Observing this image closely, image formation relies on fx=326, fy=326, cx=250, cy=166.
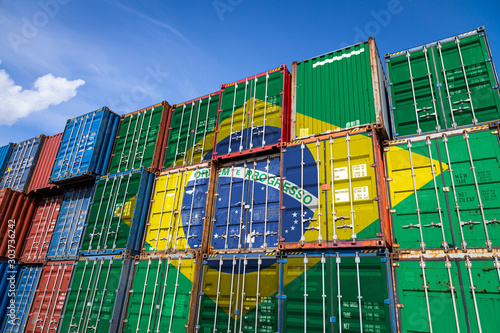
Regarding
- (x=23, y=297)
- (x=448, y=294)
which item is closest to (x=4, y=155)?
(x=23, y=297)

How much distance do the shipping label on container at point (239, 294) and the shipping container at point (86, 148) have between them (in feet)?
28.2

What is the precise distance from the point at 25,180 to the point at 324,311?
1852 cm

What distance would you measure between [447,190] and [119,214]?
12.0m

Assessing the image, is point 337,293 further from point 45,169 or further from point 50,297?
point 45,169

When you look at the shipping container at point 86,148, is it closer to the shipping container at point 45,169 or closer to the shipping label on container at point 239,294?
the shipping container at point 45,169

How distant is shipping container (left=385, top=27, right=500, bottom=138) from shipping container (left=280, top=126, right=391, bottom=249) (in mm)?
1652

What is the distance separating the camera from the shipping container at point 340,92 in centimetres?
1054

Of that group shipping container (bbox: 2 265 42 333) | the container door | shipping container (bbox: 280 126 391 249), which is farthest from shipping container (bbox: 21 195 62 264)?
the container door

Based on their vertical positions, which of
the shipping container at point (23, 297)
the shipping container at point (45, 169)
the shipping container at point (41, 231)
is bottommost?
the shipping container at point (23, 297)

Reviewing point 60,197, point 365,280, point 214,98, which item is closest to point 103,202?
point 60,197

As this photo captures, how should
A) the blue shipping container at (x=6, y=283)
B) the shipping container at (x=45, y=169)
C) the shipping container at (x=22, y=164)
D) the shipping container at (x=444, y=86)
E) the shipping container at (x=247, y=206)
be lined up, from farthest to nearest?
the shipping container at (x=22, y=164), the shipping container at (x=45, y=169), the blue shipping container at (x=6, y=283), the shipping container at (x=247, y=206), the shipping container at (x=444, y=86)

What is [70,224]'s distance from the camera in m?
15.5

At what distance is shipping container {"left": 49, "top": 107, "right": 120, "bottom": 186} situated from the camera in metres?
16.0

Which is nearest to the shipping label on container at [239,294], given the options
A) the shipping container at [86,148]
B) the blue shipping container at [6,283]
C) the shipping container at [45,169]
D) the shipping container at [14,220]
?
the shipping container at [86,148]
